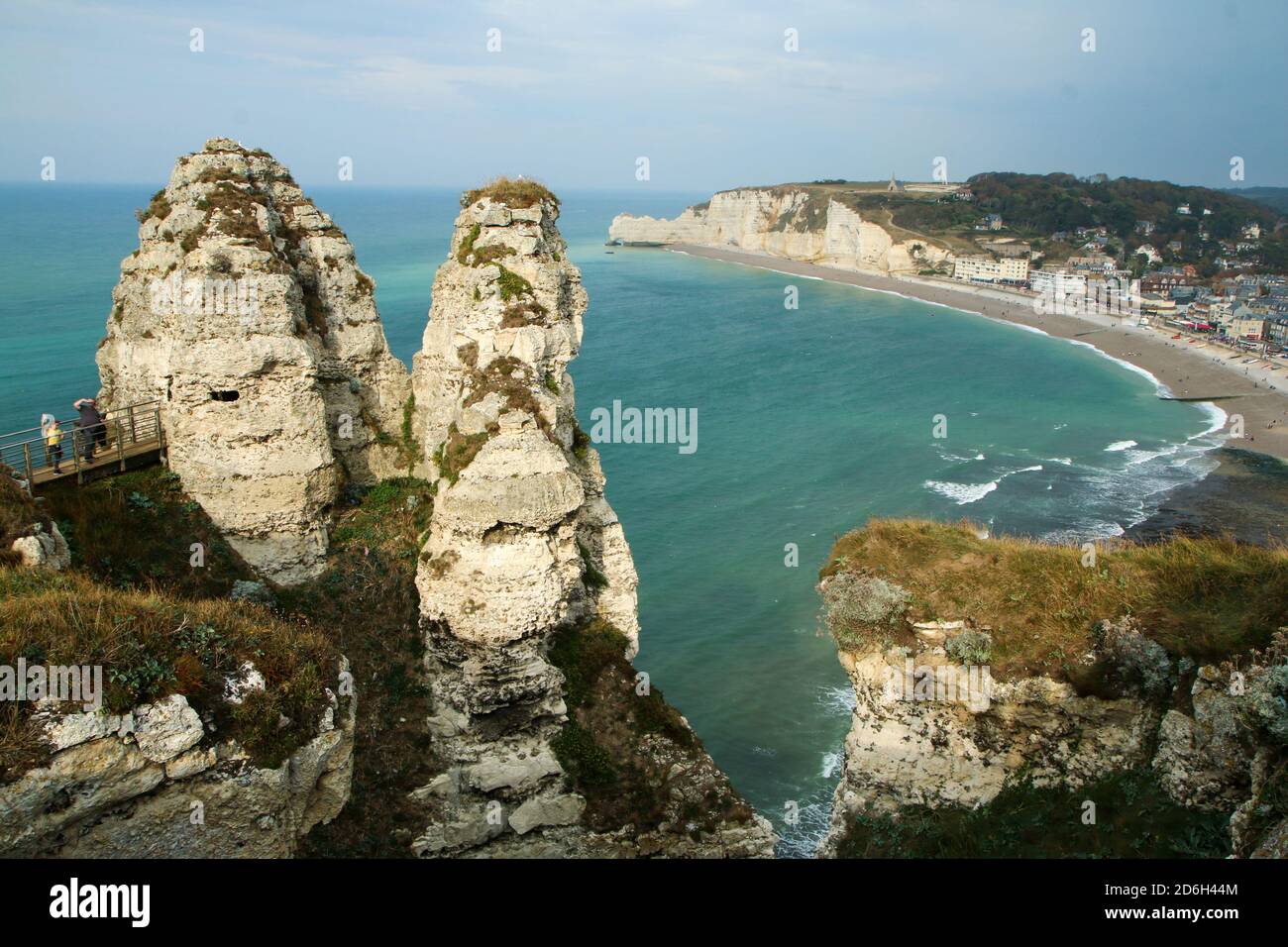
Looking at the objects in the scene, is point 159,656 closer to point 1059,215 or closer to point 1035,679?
point 1035,679

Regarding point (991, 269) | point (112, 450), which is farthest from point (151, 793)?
point (991, 269)

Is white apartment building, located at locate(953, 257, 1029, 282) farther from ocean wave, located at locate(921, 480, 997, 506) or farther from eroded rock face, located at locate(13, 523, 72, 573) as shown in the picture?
eroded rock face, located at locate(13, 523, 72, 573)

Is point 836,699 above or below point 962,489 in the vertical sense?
below
